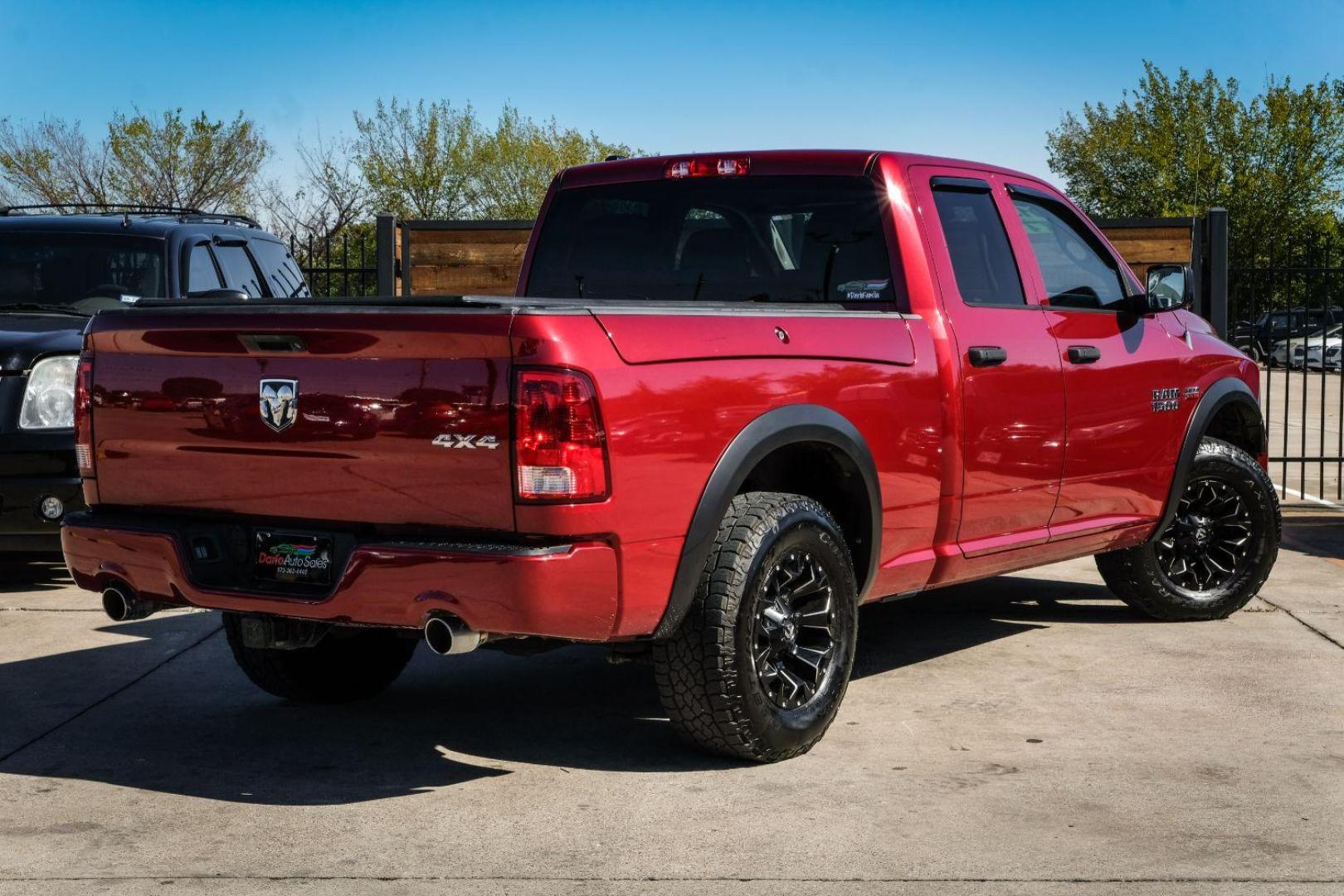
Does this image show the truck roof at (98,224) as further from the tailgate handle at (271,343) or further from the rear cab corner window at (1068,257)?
the rear cab corner window at (1068,257)

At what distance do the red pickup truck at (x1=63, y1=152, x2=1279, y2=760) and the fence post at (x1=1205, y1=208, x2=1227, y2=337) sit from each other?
5.61m

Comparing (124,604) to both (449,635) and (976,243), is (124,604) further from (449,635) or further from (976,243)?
(976,243)

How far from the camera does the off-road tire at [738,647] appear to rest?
489cm

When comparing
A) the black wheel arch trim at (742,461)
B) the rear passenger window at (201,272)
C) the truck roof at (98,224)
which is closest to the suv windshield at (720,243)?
the black wheel arch trim at (742,461)

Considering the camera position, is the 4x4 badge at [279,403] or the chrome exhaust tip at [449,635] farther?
the 4x4 badge at [279,403]

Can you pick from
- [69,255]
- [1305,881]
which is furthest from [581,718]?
[69,255]

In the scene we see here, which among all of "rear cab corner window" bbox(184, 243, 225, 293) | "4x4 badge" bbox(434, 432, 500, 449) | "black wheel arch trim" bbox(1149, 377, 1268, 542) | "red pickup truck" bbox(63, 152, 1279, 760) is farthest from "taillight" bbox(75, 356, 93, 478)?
"black wheel arch trim" bbox(1149, 377, 1268, 542)

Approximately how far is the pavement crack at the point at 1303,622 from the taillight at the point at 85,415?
508cm

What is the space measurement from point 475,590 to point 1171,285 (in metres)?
3.97

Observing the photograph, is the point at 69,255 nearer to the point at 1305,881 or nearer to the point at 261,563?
the point at 261,563

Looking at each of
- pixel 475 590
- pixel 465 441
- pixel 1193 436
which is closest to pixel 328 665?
pixel 475 590

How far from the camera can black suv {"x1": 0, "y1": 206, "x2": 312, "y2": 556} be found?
8023 mm

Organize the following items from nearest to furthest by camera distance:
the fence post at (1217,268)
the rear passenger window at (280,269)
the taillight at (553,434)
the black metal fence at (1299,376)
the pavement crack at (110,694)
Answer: the taillight at (553,434) → the pavement crack at (110,694) → the rear passenger window at (280,269) → the fence post at (1217,268) → the black metal fence at (1299,376)

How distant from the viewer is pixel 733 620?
16.1 ft
